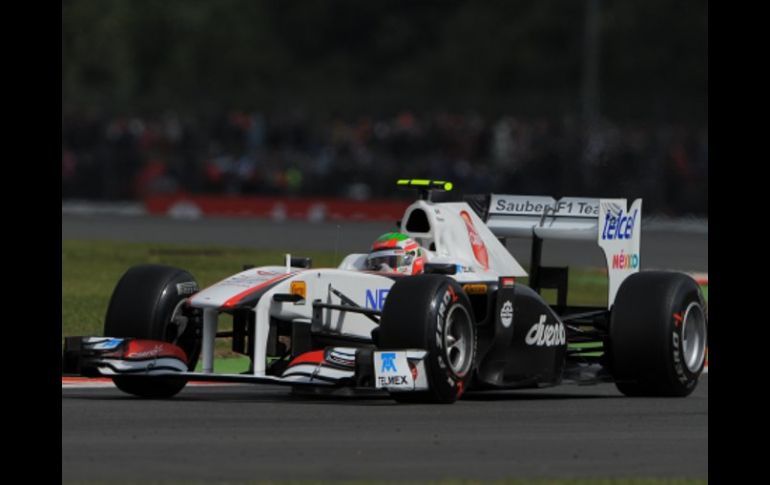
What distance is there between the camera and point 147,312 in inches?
474

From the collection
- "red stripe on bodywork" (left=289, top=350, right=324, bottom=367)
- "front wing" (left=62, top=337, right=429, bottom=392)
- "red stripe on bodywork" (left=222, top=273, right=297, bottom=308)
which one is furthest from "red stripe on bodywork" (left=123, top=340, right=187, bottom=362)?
"red stripe on bodywork" (left=289, top=350, right=324, bottom=367)

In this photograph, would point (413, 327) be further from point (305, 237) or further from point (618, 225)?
point (305, 237)

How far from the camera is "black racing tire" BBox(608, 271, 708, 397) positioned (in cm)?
1270

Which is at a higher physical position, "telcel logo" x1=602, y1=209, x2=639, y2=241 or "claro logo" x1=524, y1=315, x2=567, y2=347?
"telcel logo" x1=602, y1=209, x2=639, y2=241

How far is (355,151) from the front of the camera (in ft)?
133

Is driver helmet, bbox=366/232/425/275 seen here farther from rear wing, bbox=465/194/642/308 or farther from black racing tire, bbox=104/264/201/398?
rear wing, bbox=465/194/642/308

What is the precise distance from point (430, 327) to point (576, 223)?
3.16 m

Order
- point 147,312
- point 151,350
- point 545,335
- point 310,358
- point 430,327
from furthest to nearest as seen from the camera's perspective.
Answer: point 545,335 → point 147,312 → point 151,350 → point 310,358 → point 430,327

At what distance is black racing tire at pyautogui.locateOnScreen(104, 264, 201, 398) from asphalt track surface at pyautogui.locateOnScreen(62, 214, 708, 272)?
15.2 meters

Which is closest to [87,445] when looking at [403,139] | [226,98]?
[403,139]

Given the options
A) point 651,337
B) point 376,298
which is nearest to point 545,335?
point 651,337

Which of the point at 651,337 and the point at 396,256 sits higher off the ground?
the point at 396,256
